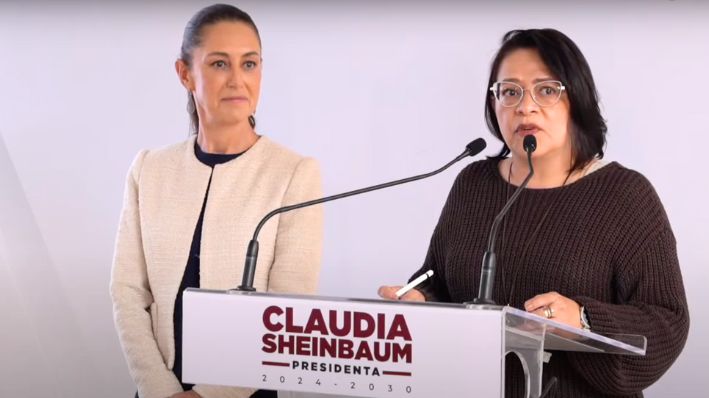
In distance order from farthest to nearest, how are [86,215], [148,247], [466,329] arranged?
[86,215] < [148,247] < [466,329]

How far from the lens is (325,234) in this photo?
2.87 m

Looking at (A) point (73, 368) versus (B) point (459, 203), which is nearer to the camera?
(B) point (459, 203)

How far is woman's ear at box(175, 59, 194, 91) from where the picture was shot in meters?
2.86

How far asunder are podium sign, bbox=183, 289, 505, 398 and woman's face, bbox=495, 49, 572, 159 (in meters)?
0.72

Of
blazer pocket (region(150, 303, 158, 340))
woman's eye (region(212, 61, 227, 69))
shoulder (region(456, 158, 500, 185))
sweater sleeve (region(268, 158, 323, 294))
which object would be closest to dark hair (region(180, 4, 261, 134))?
woman's eye (region(212, 61, 227, 69))

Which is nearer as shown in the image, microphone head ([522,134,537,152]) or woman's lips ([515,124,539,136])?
microphone head ([522,134,537,152])

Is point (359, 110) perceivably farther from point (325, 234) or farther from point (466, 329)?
point (466, 329)

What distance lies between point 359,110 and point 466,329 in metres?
1.36

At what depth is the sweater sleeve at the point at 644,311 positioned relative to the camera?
6.48 feet

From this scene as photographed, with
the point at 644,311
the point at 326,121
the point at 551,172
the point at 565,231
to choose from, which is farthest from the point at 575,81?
A: the point at 326,121

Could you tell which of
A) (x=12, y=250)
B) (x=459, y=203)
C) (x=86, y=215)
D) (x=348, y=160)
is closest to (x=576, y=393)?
(x=459, y=203)

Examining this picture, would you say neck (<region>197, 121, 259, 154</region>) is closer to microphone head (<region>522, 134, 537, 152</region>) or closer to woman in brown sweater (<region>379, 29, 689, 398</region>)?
woman in brown sweater (<region>379, 29, 689, 398</region>)

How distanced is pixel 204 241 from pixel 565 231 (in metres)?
0.95

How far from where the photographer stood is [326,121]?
291 centimetres
